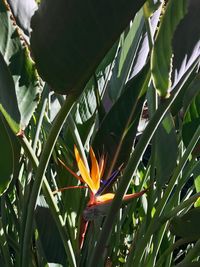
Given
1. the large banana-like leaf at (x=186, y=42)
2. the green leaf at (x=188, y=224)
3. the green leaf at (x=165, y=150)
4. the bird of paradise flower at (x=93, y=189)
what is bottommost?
the green leaf at (x=188, y=224)

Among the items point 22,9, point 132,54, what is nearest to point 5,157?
point 22,9

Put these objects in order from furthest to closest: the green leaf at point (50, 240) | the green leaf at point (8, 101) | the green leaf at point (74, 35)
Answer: the green leaf at point (50, 240) < the green leaf at point (8, 101) < the green leaf at point (74, 35)

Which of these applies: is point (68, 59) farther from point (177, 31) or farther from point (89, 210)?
point (89, 210)

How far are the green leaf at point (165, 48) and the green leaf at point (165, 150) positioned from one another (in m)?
0.25

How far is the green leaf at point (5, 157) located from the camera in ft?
2.02

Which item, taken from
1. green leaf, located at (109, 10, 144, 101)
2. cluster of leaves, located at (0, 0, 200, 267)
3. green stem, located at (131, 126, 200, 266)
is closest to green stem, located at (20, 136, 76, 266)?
cluster of leaves, located at (0, 0, 200, 267)

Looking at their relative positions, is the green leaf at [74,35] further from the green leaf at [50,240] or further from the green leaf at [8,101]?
the green leaf at [50,240]

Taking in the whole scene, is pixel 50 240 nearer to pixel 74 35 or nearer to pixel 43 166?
pixel 43 166

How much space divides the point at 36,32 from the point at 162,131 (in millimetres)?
350

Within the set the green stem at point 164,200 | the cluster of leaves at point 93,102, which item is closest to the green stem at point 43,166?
the cluster of leaves at point 93,102

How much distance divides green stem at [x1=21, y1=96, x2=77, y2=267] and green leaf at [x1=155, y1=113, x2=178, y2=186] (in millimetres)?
178

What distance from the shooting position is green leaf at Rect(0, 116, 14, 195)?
62 centimetres

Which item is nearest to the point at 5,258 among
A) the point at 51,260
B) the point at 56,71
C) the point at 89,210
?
the point at 51,260

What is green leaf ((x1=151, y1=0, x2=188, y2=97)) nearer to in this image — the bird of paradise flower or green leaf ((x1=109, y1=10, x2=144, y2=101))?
the bird of paradise flower
